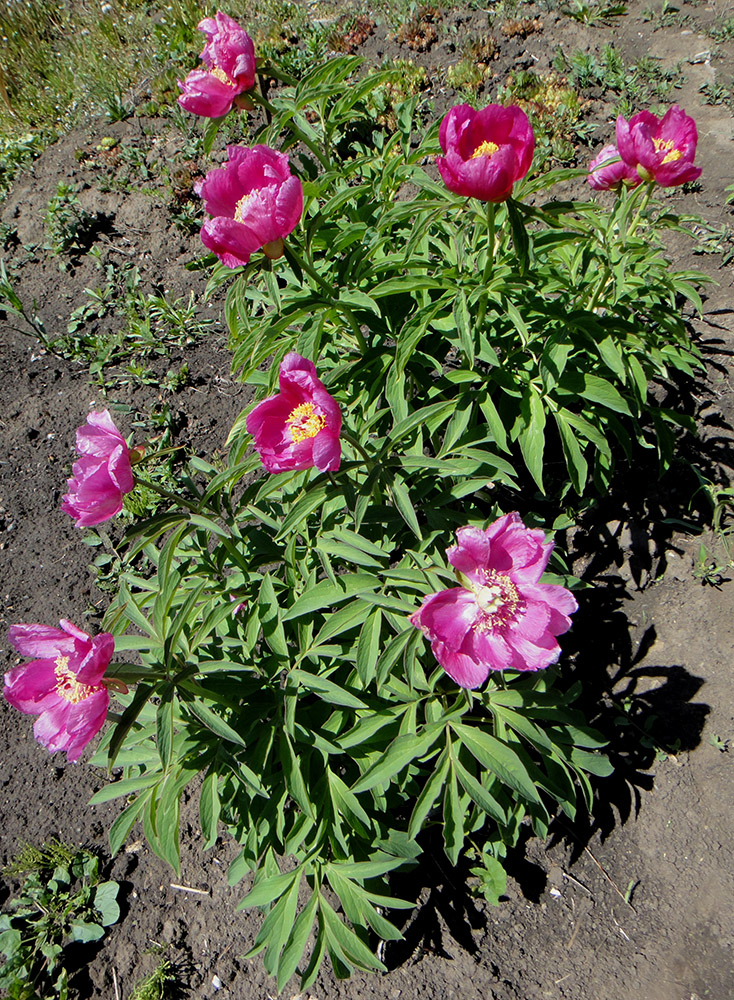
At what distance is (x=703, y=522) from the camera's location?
3.09 m

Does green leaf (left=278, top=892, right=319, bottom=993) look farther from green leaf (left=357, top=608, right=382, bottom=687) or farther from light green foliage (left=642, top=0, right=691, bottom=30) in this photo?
light green foliage (left=642, top=0, right=691, bottom=30)

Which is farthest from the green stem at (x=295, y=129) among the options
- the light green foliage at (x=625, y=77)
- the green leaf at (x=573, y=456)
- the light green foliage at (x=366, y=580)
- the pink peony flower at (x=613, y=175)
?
the light green foliage at (x=625, y=77)

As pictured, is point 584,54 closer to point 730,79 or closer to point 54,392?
point 730,79

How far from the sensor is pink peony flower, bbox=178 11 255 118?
220 cm

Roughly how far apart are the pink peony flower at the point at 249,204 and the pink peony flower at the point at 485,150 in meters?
0.39

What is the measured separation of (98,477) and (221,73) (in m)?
1.32

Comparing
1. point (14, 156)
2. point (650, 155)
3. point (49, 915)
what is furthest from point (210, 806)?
point (14, 156)

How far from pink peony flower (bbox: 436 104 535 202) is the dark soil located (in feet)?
5.64

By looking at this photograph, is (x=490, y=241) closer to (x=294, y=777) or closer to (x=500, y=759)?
(x=500, y=759)

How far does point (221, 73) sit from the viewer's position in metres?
2.25

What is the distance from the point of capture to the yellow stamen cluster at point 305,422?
5.98 feet

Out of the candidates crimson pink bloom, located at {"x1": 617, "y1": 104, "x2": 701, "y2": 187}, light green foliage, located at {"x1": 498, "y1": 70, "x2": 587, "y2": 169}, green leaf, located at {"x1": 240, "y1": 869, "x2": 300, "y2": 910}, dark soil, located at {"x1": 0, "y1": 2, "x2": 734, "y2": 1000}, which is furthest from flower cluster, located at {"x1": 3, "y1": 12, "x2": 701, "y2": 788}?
light green foliage, located at {"x1": 498, "y1": 70, "x2": 587, "y2": 169}

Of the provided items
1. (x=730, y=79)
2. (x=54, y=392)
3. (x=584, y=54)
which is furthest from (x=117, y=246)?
(x=730, y=79)

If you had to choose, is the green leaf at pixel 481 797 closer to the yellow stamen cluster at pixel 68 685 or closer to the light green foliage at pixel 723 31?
the yellow stamen cluster at pixel 68 685
